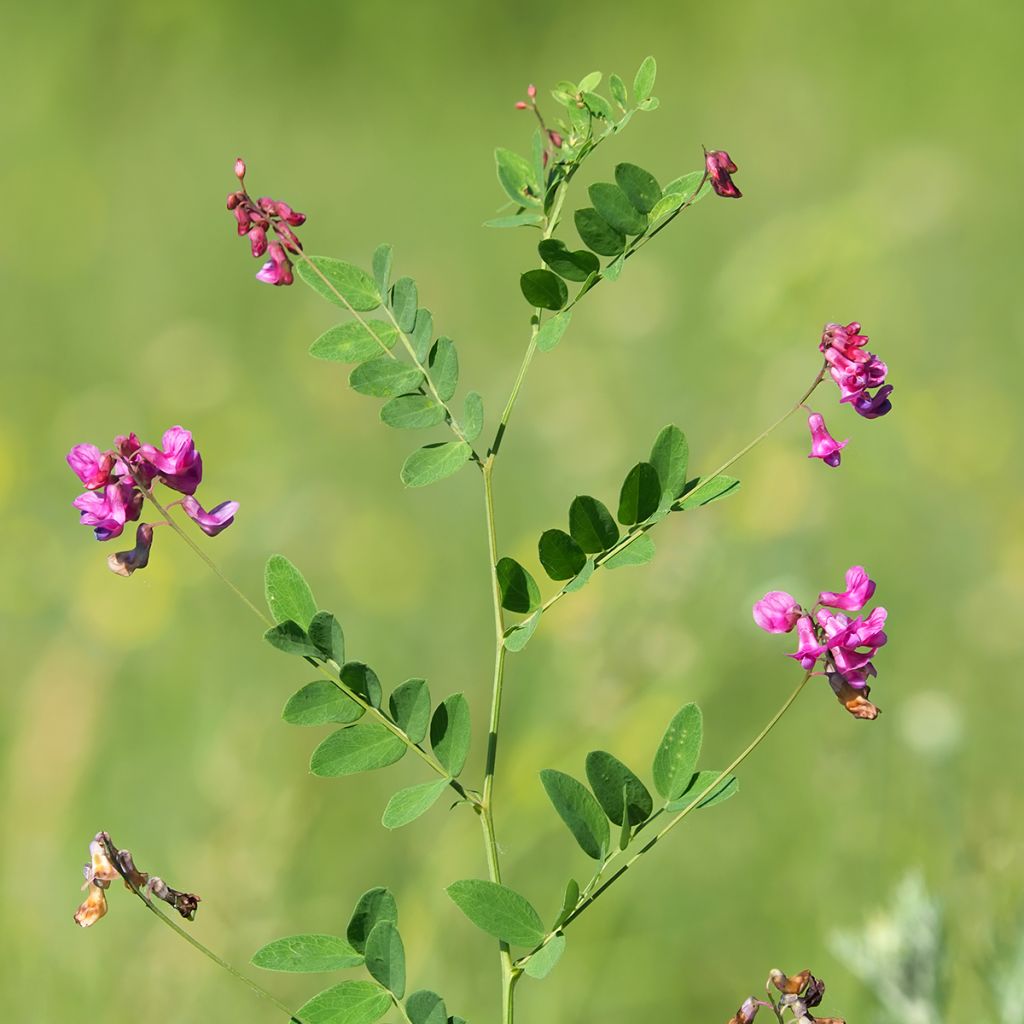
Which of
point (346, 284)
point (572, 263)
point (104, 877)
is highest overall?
point (346, 284)

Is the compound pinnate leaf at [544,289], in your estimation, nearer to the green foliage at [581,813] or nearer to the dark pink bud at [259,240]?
the dark pink bud at [259,240]

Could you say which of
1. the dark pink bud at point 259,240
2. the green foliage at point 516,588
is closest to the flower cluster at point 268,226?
the dark pink bud at point 259,240

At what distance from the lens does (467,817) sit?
2.37m

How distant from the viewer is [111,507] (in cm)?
104

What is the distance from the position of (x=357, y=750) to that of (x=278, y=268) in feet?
1.23

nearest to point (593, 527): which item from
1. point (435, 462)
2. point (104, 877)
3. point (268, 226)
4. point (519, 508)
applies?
point (435, 462)

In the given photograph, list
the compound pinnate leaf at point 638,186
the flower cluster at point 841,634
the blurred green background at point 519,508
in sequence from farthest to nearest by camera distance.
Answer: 1. the blurred green background at point 519,508
2. the compound pinnate leaf at point 638,186
3. the flower cluster at point 841,634

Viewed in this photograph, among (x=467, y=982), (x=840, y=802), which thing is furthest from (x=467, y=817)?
(x=840, y=802)

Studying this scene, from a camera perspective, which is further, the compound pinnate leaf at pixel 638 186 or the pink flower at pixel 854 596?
the compound pinnate leaf at pixel 638 186

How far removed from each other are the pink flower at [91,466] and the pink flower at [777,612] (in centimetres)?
47

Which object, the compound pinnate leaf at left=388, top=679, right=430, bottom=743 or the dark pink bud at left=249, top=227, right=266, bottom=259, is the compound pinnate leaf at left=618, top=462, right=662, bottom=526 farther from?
the dark pink bud at left=249, top=227, right=266, bottom=259

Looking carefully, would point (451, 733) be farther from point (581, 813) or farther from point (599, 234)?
point (599, 234)

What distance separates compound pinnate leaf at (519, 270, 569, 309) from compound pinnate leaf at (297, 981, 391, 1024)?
53 cm

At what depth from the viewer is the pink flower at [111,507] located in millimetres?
1032
